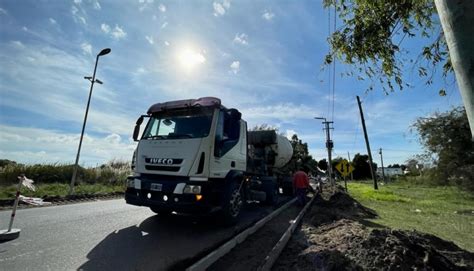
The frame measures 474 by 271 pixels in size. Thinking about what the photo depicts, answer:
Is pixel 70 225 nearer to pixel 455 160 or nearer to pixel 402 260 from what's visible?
pixel 402 260

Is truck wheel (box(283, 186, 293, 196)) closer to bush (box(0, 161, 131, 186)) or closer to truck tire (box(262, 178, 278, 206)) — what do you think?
truck tire (box(262, 178, 278, 206))

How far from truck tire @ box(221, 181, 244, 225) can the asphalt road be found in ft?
0.89

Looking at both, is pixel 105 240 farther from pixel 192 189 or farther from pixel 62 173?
pixel 62 173

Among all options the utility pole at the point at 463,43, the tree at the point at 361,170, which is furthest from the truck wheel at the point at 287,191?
the tree at the point at 361,170

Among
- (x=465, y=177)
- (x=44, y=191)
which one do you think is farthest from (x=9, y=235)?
(x=465, y=177)

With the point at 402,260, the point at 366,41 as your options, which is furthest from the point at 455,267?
the point at 366,41

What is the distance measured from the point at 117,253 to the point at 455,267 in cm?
533

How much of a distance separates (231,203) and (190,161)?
5.48 feet

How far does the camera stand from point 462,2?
142cm

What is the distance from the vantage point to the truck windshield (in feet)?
22.0

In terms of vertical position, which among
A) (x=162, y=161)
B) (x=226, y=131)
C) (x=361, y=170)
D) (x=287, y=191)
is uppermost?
(x=361, y=170)

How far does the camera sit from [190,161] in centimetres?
623

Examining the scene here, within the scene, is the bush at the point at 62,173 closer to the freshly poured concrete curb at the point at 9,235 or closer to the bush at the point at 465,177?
the freshly poured concrete curb at the point at 9,235

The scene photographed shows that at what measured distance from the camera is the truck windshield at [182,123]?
672 cm
